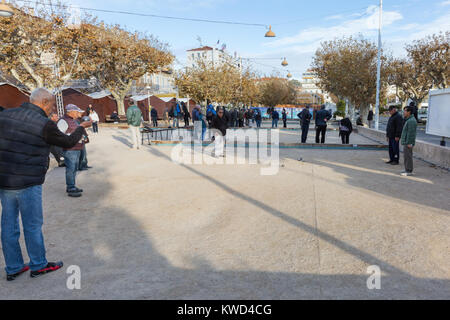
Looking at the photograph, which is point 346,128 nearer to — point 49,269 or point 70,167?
point 70,167

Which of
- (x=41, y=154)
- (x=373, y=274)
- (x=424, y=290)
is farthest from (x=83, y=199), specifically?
(x=424, y=290)

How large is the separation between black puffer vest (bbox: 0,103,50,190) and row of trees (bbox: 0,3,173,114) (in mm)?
18134

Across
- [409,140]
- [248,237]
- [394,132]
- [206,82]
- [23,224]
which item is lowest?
[248,237]

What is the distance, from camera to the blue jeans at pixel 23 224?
3132 millimetres

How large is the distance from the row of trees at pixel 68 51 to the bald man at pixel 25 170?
18.1 metres

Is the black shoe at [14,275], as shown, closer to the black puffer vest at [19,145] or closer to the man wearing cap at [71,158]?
the black puffer vest at [19,145]

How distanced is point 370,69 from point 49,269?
1235 inches

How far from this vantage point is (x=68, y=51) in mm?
26047

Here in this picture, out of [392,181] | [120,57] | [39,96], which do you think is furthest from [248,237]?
[120,57]

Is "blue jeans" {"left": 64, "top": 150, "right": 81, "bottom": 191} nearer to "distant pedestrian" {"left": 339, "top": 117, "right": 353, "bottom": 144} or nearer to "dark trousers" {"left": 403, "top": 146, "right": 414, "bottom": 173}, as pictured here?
"dark trousers" {"left": 403, "top": 146, "right": 414, "bottom": 173}

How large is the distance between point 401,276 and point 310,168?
5.85 m

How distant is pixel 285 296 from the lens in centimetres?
284

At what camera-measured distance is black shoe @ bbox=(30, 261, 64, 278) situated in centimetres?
327

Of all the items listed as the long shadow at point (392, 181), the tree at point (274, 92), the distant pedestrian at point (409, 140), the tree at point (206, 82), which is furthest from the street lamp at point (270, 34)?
the tree at point (274, 92)
